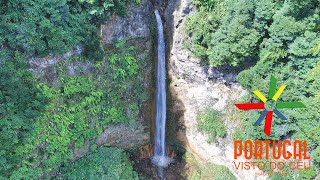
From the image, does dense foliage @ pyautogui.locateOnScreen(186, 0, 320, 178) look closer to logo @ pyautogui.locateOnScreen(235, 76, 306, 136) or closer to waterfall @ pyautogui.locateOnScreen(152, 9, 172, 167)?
logo @ pyautogui.locateOnScreen(235, 76, 306, 136)

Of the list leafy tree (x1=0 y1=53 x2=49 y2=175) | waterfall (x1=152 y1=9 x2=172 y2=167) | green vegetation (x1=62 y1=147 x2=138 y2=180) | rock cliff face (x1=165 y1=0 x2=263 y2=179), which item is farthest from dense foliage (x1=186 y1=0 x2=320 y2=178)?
leafy tree (x1=0 y1=53 x2=49 y2=175)

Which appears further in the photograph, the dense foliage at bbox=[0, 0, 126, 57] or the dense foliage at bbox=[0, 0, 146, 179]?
the dense foliage at bbox=[0, 0, 146, 179]

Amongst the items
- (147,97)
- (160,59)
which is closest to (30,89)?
(147,97)

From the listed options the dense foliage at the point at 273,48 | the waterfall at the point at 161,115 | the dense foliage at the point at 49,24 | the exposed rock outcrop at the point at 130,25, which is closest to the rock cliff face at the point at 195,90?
the waterfall at the point at 161,115

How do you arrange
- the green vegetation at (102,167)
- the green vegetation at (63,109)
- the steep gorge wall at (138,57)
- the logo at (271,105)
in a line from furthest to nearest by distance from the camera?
the green vegetation at (102,167)
the logo at (271,105)
the steep gorge wall at (138,57)
the green vegetation at (63,109)

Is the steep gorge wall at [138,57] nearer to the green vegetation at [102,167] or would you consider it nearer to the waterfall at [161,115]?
the green vegetation at [102,167]

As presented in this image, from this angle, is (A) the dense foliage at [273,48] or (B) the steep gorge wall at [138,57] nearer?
(A) the dense foliage at [273,48]

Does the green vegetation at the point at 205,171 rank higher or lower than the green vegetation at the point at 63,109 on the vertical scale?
lower
